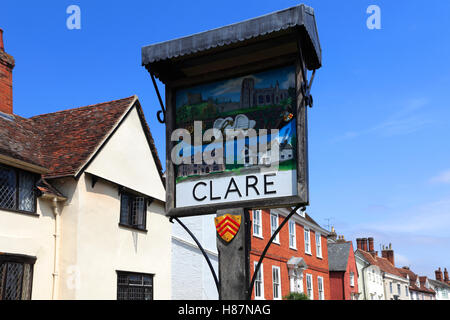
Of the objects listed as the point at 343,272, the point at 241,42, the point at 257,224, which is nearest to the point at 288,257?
the point at 257,224

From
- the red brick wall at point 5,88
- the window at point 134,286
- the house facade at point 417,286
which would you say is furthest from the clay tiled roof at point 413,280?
the red brick wall at point 5,88

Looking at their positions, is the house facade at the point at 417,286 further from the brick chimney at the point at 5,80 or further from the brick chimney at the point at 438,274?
the brick chimney at the point at 5,80

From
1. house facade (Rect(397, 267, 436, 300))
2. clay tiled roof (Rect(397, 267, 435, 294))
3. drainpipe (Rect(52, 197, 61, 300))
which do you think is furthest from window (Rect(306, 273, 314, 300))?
clay tiled roof (Rect(397, 267, 435, 294))

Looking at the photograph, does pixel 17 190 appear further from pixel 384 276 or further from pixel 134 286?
pixel 384 276

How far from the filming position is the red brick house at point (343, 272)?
1608 inches

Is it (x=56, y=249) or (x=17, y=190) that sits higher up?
(x=17, y=190)

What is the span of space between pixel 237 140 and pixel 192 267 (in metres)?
16.3

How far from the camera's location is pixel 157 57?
7238mm

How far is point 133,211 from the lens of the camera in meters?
17.2

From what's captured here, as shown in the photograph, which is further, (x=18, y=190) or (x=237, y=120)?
(x=18, y=190)
